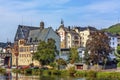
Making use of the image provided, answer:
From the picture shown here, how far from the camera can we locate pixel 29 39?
145 metres

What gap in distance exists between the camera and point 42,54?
114562 mm

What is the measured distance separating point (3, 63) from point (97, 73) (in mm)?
73889

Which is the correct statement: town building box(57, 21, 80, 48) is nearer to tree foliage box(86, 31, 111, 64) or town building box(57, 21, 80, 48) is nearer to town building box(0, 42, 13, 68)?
town building box(0, 42, 13, 68)

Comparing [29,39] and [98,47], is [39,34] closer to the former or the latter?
[29,39]

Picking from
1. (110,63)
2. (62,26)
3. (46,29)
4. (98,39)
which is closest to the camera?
(98,39)

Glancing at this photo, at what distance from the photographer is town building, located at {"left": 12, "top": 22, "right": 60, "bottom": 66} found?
459 feet

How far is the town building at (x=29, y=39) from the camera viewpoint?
13988cm

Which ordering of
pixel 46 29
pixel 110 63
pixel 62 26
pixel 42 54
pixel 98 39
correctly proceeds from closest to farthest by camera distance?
pixel 98 39 → pixel 42 54 → pixel 110 63 → pixel 46 29 → pixel 62 26

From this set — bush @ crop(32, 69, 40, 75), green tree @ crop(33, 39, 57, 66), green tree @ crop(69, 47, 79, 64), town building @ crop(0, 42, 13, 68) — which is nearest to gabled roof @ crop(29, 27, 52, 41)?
town building @ crop(0, 42, 13, 68)

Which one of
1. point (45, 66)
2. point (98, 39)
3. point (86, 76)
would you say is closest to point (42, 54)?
point (45, 66)

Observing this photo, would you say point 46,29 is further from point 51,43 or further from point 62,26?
point 51,43

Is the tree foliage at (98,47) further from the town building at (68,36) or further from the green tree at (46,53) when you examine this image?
the town building at (68,36)

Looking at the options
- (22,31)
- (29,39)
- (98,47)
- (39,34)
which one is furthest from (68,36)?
(98,47)

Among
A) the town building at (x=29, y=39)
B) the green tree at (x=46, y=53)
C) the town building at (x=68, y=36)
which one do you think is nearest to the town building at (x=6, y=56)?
the town building at (x=29, y=39)
